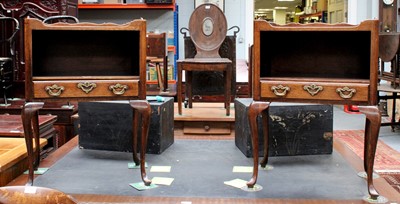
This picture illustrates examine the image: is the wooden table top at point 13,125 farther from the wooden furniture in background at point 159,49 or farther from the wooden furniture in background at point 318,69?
the wooden furniture in background at point 159,49

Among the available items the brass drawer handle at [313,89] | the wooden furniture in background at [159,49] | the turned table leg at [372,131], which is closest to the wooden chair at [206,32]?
the wooden furniture in background at [159,49]

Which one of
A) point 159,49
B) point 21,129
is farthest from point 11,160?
point 159,49

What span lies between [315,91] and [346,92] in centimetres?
13

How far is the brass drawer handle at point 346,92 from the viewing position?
2268mm

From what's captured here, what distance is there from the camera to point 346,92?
2277 millimetres

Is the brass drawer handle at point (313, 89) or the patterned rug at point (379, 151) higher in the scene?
the brass drawer handle at point (313, 89)

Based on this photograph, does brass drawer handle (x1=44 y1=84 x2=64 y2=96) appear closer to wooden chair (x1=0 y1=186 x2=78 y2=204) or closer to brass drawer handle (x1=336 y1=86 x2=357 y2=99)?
brass drawer handle (x1=336 y1=86 x2=357 y2=99)

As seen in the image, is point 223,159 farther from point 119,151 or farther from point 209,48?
point 209,48

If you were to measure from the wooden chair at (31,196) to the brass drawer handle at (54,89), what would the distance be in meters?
1.55

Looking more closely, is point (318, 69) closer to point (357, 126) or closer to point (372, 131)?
point (372, 131)

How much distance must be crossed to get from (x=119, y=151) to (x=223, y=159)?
0.62 m

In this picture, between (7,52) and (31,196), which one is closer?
(31,196)

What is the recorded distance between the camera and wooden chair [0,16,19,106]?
4.97 metres

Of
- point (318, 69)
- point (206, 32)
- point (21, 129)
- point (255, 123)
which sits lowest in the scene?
point (21, 129)
